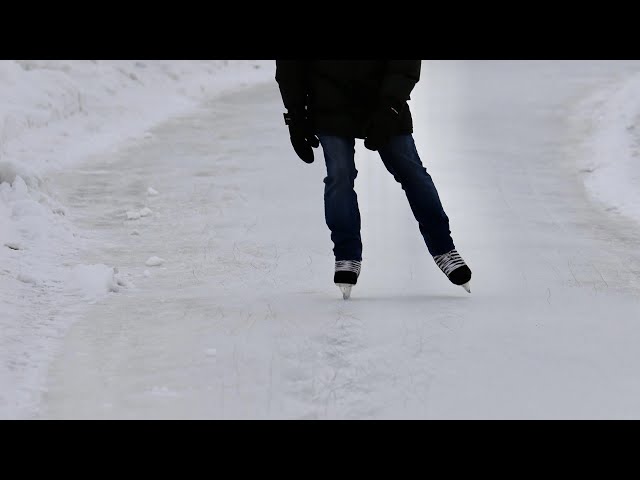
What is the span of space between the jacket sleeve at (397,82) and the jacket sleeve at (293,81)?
406mm

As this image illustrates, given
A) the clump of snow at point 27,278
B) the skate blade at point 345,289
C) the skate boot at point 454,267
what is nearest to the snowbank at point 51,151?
the clump of snow at point 27,278

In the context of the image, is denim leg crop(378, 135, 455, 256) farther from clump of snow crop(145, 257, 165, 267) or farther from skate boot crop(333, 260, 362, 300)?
clump of snow crop(145, 257, 165, 267)

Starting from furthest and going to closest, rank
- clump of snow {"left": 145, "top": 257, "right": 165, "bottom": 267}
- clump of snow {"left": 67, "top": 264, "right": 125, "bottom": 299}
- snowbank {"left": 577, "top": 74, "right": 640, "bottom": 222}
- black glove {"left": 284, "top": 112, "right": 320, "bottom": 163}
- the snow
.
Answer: snowbank {"left": 577, "top": 74, "right": 640, "bottom": 222} < clump of snow {"left": 145, "top": 257, "right": 165, "bottom": 267} < clump of snow {"left": 67, "top": 264, "right": 125, "bottom": 299} < black glove {"left": 284, "top": 112, "right": 320, "bottom": 163} < the snow

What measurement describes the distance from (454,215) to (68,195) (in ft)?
10.00

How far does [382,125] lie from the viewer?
543 centimetres

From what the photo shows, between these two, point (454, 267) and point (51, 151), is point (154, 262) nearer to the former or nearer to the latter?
point (454, 267)

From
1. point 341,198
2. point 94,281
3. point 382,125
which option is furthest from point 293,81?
point 94,281

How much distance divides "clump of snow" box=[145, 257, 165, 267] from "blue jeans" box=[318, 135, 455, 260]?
1469 millimetres

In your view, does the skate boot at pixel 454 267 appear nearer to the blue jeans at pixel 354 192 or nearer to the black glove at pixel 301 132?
the blue jeans at pixel 354 192

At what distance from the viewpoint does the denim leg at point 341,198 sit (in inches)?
219

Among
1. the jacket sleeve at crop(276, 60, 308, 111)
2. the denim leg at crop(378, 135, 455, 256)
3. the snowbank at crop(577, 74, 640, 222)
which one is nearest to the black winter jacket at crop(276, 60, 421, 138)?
the jacket sleeve at crop(276, 60, 308, 111)

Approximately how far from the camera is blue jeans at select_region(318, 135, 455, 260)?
5.57 m

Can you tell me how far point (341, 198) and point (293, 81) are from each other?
0.64 metres

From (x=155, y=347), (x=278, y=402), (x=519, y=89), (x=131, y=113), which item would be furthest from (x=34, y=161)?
(x=519, y=89)
